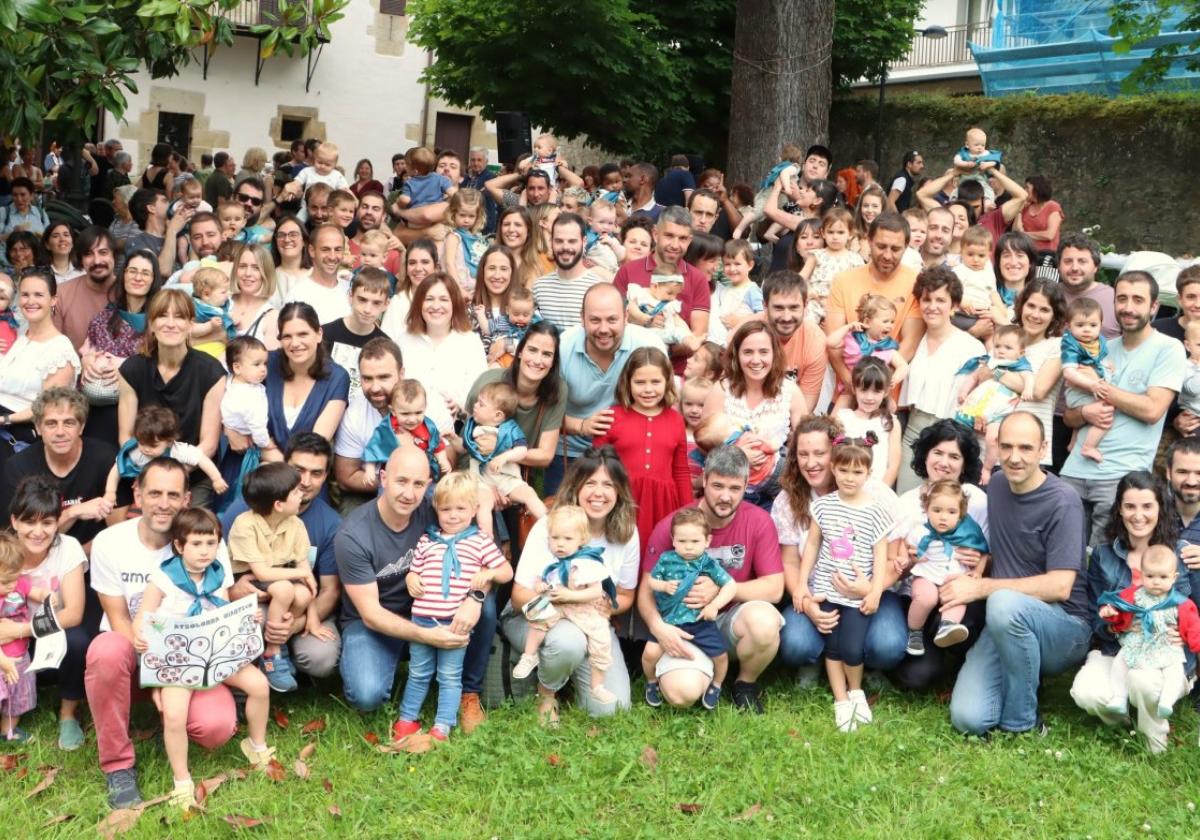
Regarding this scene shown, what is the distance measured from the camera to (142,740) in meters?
5.30

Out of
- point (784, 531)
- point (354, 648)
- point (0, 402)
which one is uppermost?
point (0, 402)

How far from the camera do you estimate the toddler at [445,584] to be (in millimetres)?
5312

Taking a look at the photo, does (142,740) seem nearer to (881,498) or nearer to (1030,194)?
(881,498)

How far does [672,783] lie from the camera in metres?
4.89

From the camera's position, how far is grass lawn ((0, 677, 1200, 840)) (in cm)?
463

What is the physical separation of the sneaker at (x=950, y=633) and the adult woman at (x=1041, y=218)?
5.63m

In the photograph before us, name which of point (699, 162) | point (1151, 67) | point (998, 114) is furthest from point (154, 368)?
point (998, 114)

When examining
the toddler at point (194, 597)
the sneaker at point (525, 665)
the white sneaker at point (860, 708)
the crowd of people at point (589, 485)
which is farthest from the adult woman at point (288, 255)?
the white sneaker at point (860, 708)

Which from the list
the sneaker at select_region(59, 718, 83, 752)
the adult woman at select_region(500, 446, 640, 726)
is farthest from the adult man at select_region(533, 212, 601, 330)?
the sneaker at select_region(59, 718, 83, 752)

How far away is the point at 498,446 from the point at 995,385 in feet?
7.86

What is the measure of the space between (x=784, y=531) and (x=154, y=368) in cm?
292

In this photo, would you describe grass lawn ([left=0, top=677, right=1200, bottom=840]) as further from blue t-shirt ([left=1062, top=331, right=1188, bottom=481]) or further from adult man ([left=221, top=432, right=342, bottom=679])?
blue t-shirt ([left=1062, top=331, right=1188, bottom=481])

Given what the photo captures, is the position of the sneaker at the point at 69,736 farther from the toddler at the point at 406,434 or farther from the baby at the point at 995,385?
the baby at the point at 995,385

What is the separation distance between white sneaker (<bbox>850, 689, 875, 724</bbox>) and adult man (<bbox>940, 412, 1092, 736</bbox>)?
1.11 feet
